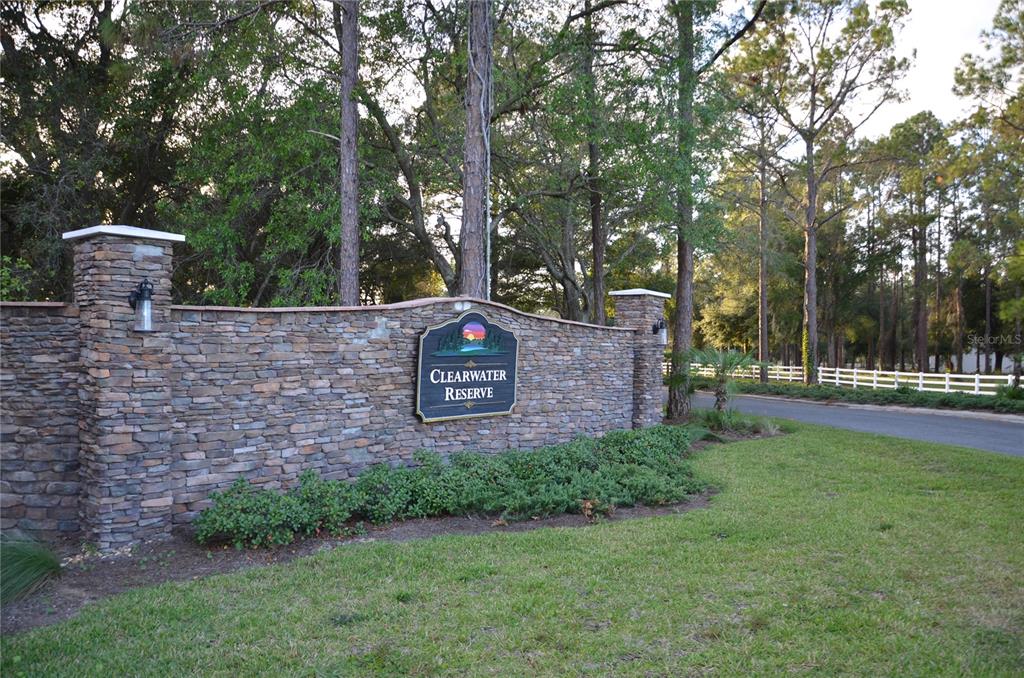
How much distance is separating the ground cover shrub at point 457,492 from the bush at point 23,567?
1.08m

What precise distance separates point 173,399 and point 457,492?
9.47 ft

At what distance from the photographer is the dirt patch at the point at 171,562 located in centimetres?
437

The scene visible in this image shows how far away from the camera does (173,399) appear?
607 centimetres

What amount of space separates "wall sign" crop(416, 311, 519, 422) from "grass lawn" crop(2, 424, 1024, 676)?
2416 millimetres

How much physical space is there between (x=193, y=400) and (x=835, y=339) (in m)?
41.3

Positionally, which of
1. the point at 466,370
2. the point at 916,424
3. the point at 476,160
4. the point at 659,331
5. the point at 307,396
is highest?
the point at 476,160

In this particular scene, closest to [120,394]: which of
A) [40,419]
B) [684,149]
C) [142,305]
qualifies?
[142,305]

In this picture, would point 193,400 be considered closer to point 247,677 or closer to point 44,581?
point 44,581

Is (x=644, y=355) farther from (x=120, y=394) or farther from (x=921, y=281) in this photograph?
(x=921, y=281)

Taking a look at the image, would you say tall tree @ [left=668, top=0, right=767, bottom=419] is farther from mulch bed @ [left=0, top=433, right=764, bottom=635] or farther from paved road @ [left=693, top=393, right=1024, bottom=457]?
mulch bed @ [left=0, top=433, right=764, bottom=635]

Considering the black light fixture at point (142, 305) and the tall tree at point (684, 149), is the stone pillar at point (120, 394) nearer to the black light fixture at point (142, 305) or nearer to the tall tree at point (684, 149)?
the black light fixture at point (142, 305)

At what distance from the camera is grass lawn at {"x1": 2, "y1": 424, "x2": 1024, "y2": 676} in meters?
3.59

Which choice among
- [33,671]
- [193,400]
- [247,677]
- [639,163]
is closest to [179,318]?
[193,400]
